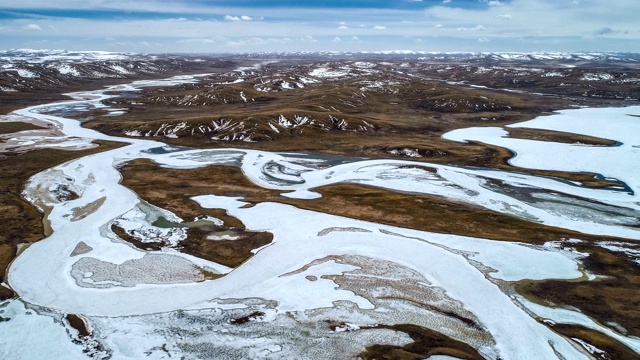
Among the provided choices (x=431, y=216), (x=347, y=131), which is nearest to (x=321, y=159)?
(x=347, y=131)

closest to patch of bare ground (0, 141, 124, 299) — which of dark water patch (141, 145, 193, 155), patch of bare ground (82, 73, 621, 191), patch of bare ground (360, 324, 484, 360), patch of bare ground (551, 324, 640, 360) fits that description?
dark water patch (141, 145, 193, 155)

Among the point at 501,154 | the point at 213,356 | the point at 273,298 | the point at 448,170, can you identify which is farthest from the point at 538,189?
the point at 213,356

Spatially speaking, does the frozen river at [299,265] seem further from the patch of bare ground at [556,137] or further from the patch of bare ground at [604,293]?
the patch of bare ground at [556,137]

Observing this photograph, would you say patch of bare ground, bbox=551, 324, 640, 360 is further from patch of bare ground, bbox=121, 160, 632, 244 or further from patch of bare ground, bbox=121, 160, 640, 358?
patch of bare ground, bbox=121, 160, 632, 244

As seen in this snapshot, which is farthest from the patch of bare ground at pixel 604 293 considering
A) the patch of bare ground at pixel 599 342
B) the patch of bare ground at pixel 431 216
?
the patch of bare ground at pixel 599 342

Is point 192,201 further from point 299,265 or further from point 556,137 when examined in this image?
point 556,137

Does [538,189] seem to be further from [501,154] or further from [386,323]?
[386,323]
